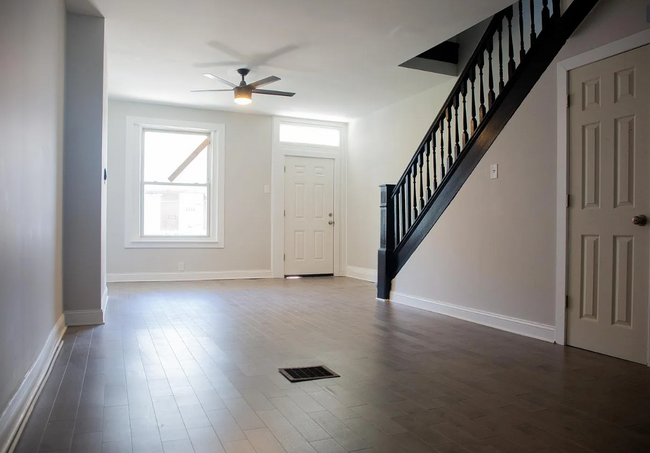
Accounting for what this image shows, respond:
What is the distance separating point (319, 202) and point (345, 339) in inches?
193

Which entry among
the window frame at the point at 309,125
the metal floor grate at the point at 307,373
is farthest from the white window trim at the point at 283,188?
the metal floor grate at the point at 307,373

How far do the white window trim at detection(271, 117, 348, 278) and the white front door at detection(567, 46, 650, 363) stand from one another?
205 inches

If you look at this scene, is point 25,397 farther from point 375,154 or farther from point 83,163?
point 375,154

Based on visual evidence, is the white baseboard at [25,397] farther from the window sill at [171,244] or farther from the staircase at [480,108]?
the window sill at [171,244]

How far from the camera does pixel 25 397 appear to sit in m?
2.19

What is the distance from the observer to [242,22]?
171 inches

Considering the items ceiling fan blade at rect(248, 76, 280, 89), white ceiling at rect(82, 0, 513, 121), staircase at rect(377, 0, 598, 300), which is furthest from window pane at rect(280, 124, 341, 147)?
staircase at rect(377, 0, 598, 300)

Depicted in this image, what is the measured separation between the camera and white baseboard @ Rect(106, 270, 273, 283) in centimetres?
725

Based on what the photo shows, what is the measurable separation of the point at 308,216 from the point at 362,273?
137cm

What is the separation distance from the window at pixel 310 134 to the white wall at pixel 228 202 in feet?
0.99

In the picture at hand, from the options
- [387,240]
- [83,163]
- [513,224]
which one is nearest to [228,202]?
[387,240]

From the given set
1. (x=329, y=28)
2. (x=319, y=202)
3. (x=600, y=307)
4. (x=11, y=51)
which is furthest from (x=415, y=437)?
(x=319, y=202)

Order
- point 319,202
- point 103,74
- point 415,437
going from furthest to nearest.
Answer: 1. point 319,202
2. point 103,74
3. point 415,437

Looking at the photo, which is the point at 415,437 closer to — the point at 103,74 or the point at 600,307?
the point at 600,307
